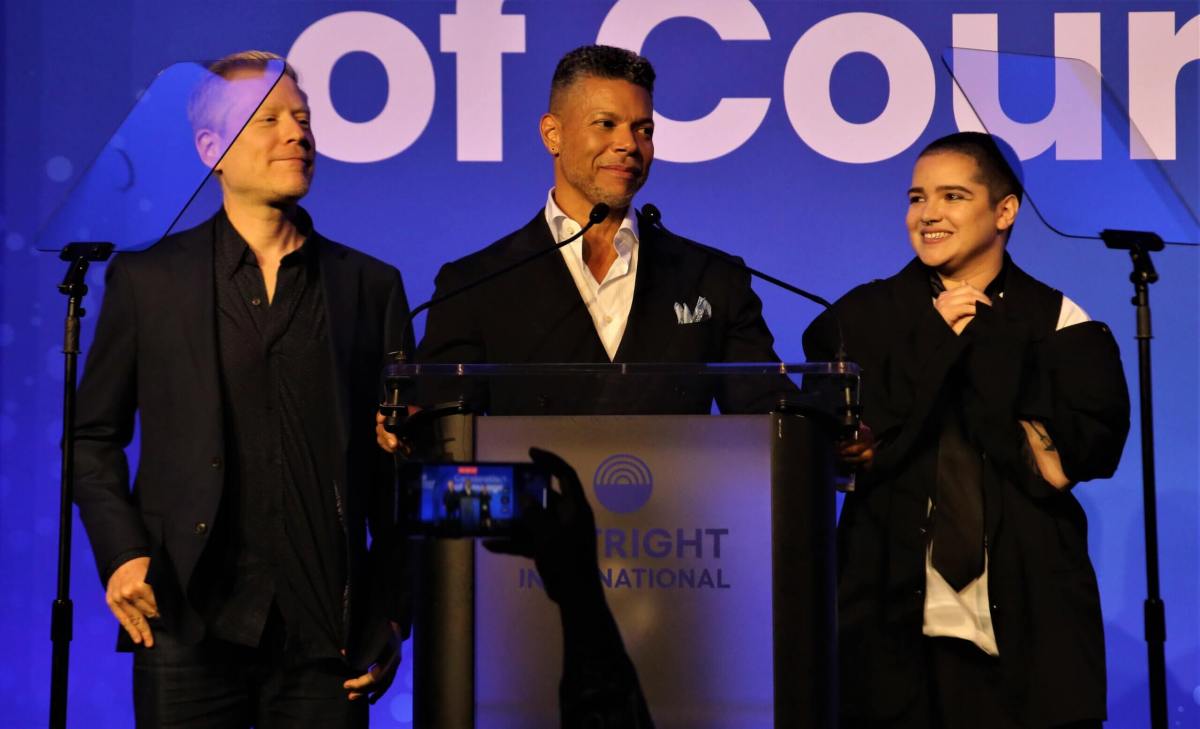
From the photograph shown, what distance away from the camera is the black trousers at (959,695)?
275 cm

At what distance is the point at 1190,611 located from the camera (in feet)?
13.1

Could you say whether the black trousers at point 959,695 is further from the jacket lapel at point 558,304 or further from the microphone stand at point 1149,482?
the jacket lapel at point 558,304

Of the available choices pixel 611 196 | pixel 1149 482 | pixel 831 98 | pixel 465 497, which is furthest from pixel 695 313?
pixel 831 98

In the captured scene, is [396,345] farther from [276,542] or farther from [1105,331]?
[1105,331]

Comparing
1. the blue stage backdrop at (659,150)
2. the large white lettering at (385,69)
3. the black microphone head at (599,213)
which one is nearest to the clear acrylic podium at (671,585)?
the black microphone head at (599,213)

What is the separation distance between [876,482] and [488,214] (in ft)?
5.25

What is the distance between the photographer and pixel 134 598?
2.62 m

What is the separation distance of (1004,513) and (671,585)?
109cm

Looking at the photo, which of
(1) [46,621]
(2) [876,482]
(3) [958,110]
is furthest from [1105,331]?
(1) [46,621]

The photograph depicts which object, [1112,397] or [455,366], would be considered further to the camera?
[1112,397]

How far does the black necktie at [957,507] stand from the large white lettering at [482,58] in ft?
5.52

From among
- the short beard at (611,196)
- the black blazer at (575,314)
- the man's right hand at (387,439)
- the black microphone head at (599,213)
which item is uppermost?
the short beard at (611,196)

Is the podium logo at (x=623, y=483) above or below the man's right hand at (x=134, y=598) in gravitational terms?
above

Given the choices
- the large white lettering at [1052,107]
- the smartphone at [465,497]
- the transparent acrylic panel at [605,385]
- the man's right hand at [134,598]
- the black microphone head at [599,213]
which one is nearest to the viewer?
the smartphone at [465,497]
